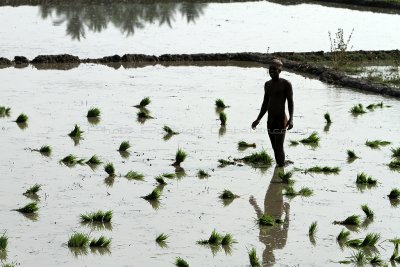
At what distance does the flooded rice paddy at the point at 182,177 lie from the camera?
281 inches

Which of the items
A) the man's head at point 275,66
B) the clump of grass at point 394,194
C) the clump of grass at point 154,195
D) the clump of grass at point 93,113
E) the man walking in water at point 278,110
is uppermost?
the man's head at point 275,66

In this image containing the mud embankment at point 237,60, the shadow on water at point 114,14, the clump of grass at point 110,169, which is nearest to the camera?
the clump of grass at point 110,169

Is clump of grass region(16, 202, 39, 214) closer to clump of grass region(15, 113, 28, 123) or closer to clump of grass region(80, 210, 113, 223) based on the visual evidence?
clump of grass region(80, 210, 113, 223)

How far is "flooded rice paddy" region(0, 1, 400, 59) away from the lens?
1969 centimetres

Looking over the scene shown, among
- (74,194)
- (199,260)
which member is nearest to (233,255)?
(199,260)

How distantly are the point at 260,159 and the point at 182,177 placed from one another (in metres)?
1.08

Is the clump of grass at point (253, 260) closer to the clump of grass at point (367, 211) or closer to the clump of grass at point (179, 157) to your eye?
the clump of grass at point (367, 211)

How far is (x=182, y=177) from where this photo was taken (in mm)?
9344

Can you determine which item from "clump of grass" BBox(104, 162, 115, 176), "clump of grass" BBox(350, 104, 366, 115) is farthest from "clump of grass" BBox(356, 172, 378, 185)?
"clump of grass" BBox(350, 104, 366, 115)

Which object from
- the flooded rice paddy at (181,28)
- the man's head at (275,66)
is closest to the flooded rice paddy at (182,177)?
the man's head at (275,66)

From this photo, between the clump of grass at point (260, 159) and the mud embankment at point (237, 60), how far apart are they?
5721mm

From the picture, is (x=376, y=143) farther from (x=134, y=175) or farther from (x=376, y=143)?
(x=134, y=175)

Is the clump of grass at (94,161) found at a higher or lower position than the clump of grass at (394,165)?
lower

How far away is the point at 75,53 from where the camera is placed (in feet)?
60.6
